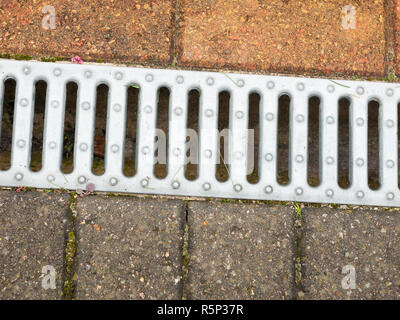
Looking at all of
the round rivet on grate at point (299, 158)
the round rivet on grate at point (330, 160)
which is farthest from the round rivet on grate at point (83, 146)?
the round rivet on grate at point (330, 160)

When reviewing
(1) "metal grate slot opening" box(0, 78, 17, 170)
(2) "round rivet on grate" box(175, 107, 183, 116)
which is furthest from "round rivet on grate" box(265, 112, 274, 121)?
(1) "metal grate slot opening" box(0, 78, 17, 170)

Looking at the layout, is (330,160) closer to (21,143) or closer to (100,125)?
(100,125)

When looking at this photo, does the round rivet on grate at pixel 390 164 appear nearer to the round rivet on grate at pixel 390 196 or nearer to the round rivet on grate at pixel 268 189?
the round rivet on grate at pixel 390 196

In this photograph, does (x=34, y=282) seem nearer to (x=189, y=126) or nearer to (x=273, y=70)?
(x=189, y=126)

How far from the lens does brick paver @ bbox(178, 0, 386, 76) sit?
5.53ft

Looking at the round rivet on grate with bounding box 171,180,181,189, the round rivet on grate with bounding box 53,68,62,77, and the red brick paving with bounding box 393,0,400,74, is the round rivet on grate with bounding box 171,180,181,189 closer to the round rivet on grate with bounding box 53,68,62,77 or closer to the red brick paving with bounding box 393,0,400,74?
the round rivet on grate with bounding box 53,68,62,77

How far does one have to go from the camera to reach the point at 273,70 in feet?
5.55

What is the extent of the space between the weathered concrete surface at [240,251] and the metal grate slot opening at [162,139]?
0.80 feet

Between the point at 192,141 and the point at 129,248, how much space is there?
0.50 metres

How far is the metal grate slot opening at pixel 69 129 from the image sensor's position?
5.87ft

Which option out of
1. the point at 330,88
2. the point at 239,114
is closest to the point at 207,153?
the point at 239,114

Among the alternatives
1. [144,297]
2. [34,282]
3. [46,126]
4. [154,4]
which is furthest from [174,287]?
[154,4]

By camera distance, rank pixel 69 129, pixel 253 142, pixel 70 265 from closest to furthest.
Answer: pixel 70 265 < pixel 253 142 < pixel 69 129

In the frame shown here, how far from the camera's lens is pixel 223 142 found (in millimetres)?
1808
